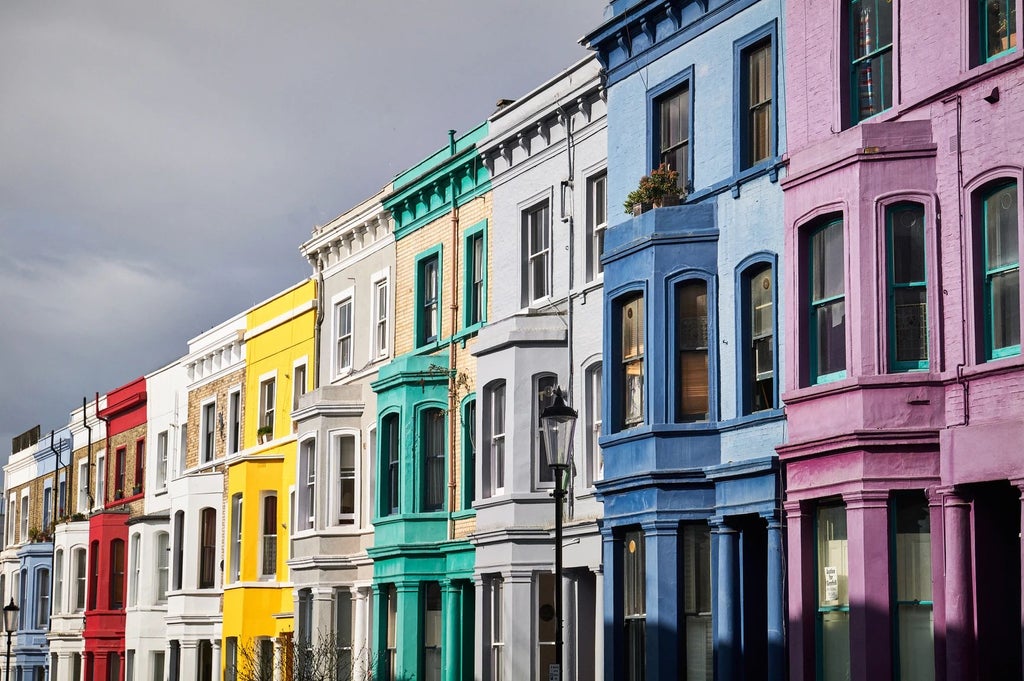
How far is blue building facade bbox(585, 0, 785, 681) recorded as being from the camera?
25.4 meters

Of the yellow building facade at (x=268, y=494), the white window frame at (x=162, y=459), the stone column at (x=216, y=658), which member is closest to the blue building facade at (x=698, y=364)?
the yellow building facade at (x=268, y=494)

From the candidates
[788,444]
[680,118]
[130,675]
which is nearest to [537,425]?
[680,118]

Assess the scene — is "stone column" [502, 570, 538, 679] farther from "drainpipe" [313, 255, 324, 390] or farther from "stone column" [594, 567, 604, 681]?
"drainpipe" [313, 255, 324, 390]

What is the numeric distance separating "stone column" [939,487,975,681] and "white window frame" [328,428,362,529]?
2115 centimetres

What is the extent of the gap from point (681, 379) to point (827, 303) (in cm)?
404

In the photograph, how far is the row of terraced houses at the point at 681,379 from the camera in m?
21.4

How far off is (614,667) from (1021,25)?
476 inches

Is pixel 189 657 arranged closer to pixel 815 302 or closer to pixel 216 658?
pixel 216 658

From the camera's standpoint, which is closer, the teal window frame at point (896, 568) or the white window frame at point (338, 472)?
the teal window frame at point (896, 568)

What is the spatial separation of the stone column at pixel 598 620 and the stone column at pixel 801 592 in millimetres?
6445

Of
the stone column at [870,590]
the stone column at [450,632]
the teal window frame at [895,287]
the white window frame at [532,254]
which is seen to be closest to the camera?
the stone column at [870,590]

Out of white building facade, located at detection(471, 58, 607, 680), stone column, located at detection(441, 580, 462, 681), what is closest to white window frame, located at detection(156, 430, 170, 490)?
stone column, located at detection(441, 580, 462, 681)

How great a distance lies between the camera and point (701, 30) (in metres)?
27.8

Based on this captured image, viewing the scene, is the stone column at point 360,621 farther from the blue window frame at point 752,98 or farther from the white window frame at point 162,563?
the blue window frame at point 752,98
